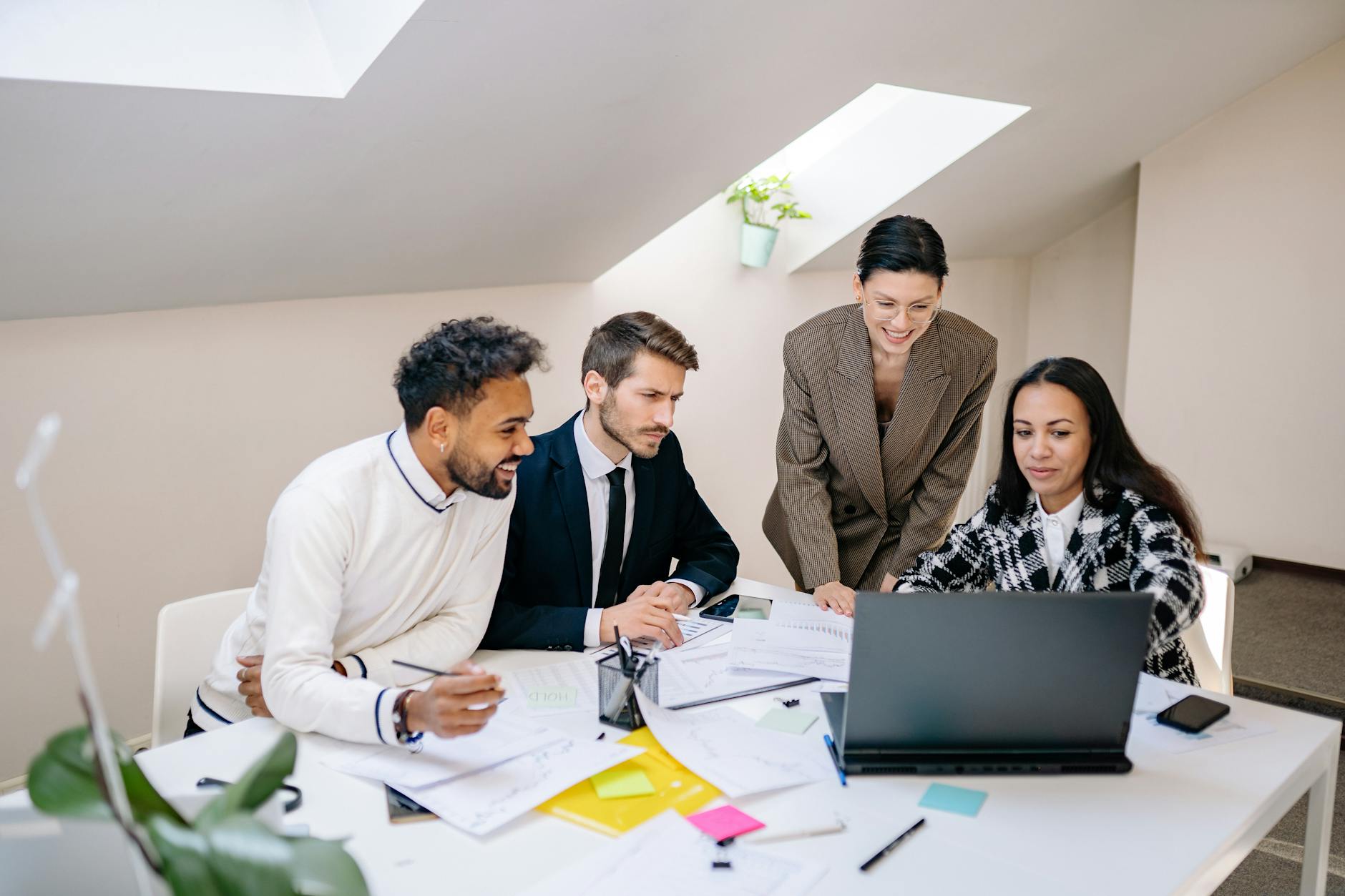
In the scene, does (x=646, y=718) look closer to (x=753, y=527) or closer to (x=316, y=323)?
(x=316, y=323)

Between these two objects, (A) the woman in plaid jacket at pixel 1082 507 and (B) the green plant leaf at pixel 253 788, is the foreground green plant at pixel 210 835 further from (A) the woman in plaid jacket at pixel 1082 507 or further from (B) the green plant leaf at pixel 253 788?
(A) the woman in plaid jacket at pixel 1082 507

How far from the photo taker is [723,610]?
2.06 meters

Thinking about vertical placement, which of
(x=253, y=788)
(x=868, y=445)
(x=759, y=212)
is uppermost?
(x=759, y=212)

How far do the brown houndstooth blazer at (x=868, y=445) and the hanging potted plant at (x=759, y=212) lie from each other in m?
1.45

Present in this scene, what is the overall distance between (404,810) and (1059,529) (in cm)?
134

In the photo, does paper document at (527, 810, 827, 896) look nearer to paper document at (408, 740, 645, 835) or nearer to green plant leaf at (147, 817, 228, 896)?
paper document at (408, 740, 645, 835)

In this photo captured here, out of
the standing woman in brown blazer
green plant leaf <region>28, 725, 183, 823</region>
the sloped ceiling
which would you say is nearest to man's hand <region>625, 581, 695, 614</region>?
the standing woman in brown blazer

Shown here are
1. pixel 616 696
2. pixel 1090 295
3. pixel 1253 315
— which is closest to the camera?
pixel 616 696

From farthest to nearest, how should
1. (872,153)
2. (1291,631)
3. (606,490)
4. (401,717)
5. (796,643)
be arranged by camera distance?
(872,153), (1291,631), (606,490), (796,643), (401,717)

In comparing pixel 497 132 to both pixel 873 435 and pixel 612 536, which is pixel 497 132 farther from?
pixel 873 435

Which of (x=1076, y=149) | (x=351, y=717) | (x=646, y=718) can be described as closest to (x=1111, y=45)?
(x=1076, y=149)

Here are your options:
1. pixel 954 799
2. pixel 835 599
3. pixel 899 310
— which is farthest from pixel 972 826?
pixel 899 310

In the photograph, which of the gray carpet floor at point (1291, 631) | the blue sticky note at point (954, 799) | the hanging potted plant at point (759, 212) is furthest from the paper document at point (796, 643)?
the hanging potted plant at point (759, 212)

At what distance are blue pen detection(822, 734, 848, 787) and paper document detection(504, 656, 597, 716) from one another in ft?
1.18
